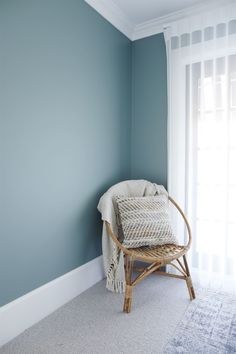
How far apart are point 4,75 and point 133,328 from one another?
171 centimetres

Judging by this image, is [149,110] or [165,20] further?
[149,110]

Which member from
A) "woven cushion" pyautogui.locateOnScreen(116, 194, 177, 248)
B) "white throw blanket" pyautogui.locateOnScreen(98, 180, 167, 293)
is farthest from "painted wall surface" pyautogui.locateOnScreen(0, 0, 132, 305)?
"woven cushion" pyautogui.locateOnScreen(116, 194, 177, 248)

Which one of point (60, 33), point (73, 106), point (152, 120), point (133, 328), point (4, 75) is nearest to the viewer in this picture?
point (4, 75)

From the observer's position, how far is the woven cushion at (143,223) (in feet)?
6.34

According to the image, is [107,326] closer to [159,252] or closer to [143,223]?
[159,252]

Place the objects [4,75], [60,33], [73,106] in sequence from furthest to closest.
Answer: [73,106] → [60,33] → [4,75]

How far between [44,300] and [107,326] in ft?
1.51

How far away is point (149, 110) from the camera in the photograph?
8.39 feet

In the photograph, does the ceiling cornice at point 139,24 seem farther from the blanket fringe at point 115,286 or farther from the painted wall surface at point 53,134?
the blanket fringe at point 115,286

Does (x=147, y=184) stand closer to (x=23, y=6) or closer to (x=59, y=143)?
(x=59, y=143)

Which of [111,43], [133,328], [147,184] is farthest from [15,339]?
[111,43]

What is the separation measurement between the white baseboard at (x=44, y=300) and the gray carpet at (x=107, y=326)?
0.15 feet

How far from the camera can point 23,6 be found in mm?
1522

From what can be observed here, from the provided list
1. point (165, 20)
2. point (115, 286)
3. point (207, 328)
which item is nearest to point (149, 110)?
point (165, 20)
